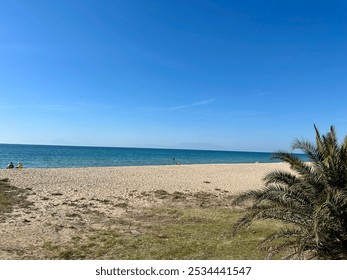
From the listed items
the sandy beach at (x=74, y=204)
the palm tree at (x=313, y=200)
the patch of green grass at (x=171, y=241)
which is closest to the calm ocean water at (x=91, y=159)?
the patch of green grass at (x=171, y=241)

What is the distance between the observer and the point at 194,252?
7.52 meters

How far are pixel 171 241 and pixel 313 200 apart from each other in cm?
439

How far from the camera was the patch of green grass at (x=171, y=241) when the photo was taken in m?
7.32

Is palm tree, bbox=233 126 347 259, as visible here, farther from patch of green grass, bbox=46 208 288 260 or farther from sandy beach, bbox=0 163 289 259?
sandy beach, bbox=0 163 289 259

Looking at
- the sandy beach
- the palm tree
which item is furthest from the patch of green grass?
the palm tree

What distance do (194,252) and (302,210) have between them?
311 cm

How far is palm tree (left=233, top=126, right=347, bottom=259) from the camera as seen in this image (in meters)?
5.63

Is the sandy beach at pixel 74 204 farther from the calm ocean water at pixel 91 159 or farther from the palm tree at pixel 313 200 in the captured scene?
the palm tree at pixel 313 200

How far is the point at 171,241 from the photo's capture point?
335 inches

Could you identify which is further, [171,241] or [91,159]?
[91,159]

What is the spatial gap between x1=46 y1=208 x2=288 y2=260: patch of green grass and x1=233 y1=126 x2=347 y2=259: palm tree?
140 centimetres

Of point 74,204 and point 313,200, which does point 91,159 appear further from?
point 313,200

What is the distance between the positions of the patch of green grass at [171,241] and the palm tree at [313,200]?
4.59ft

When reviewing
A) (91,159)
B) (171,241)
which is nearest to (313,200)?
(171,241)
